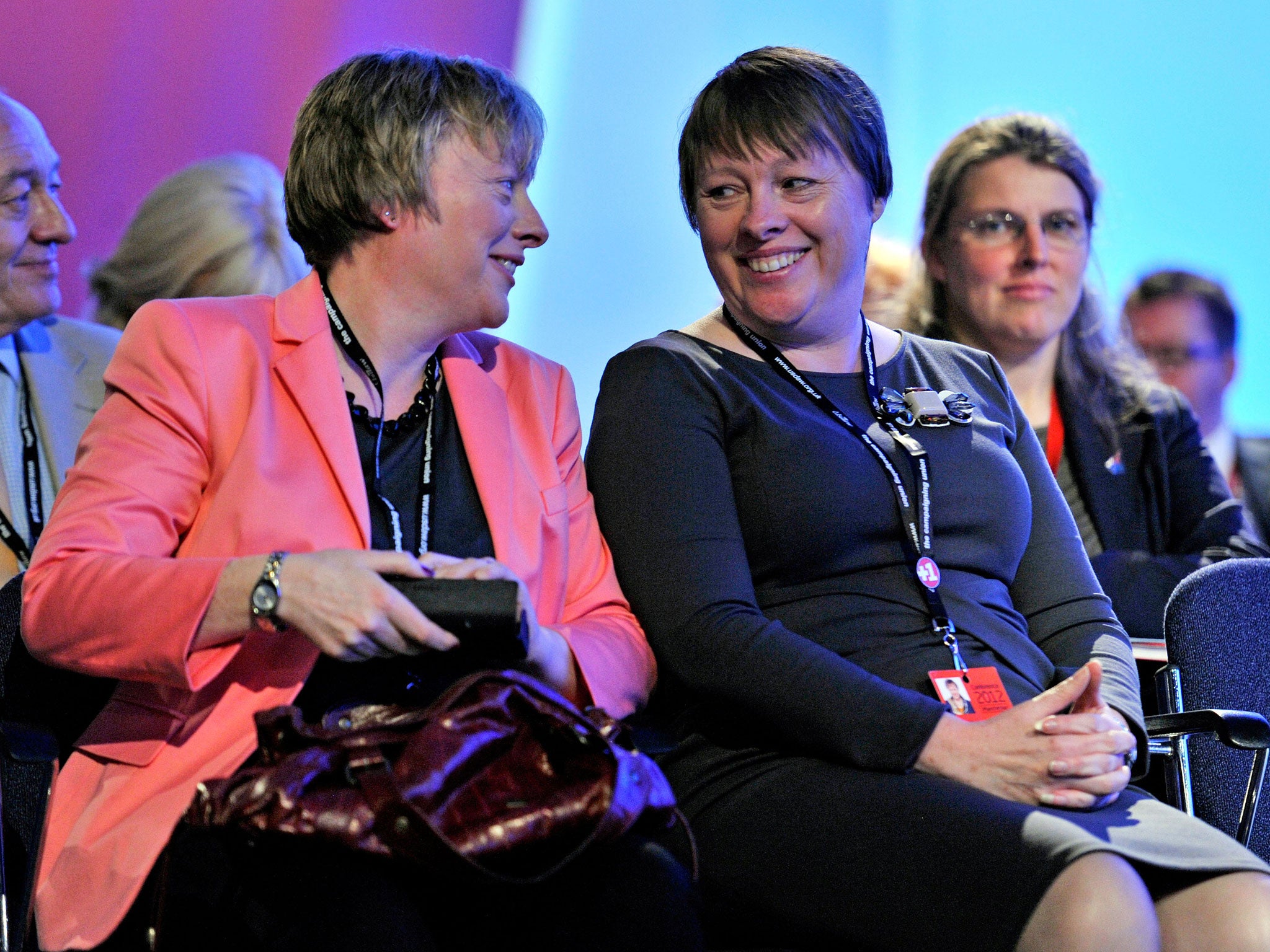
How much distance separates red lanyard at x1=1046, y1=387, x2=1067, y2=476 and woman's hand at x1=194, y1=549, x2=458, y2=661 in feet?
6.71

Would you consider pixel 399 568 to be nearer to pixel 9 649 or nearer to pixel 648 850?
pixel 648 850

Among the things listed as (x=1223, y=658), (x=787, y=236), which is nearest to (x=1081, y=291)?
(x=1223, y=658)

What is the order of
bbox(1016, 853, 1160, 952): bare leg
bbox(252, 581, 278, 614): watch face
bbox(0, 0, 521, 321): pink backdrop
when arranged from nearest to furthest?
1. bbox(1016, 853, 1160, 952): bare leg
2. bbox(252, 581, 278, 614): watch face
3. bbox(0, 0, 521, 321): pink backdrop

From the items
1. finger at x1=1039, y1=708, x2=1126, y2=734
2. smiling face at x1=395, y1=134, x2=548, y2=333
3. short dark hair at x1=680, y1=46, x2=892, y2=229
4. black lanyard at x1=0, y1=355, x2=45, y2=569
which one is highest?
short dark hair at x1=680, y1=46, x2=892, y2=229

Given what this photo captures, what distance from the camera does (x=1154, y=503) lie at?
328cm

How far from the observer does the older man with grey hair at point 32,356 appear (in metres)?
2.81

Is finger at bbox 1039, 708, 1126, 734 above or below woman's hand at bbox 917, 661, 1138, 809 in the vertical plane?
above

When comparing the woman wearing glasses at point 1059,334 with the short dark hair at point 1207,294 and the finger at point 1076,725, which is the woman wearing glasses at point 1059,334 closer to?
the finger at point 1076,725

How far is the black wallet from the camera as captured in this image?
171cm

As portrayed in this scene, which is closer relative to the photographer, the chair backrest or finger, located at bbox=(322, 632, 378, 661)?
finger, located at bbox=(322, 632, 378, 661)

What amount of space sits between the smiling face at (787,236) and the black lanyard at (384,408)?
54 cm

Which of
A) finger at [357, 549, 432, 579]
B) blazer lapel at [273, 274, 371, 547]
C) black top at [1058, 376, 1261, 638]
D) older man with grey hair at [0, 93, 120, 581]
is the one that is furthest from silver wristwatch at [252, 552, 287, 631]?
black top at [1058, 376, 1261, 638]

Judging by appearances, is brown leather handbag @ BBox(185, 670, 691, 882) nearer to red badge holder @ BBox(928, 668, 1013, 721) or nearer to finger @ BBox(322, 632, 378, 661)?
finger @ BBox(322, 632, 378, 661)

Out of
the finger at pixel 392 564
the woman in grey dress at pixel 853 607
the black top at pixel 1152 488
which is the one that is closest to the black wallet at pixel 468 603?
the finger at pixel 392 564
